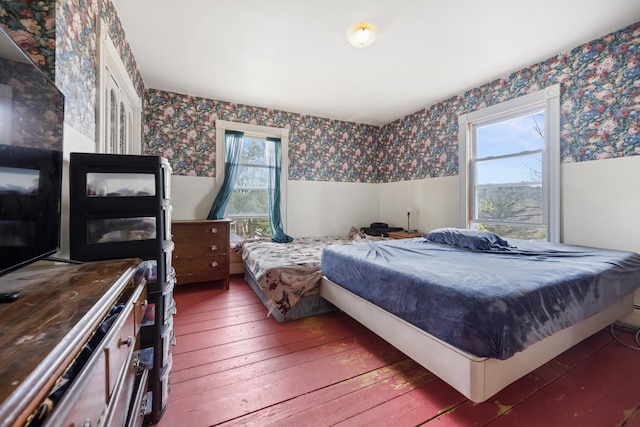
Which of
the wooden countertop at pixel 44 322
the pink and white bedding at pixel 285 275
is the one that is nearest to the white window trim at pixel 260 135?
the pink and white bedding at pixel 285 275

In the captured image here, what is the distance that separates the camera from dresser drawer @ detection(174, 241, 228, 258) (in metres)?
2.95

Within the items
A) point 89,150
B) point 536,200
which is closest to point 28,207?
point 89,150

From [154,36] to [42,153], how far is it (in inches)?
80.4

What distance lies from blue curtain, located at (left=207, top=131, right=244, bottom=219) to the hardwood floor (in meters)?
1.84

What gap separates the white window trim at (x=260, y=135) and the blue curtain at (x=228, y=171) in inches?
2.3

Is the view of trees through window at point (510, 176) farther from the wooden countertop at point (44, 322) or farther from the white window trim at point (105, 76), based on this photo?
the white window trim at point (105, 76)

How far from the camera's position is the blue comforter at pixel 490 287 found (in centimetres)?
116

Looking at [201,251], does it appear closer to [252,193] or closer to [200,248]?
[200,248]

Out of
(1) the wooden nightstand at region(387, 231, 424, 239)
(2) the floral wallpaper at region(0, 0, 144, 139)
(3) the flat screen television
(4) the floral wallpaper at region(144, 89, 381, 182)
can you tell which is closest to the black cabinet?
(3) the flat screen television

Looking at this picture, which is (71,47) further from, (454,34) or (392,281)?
(454,34)

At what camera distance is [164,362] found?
129cm

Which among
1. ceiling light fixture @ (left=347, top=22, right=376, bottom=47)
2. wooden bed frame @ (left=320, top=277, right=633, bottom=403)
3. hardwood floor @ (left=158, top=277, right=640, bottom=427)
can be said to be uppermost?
ceiling light fixture @ (left=347, top=22, right=376, bottom=47)

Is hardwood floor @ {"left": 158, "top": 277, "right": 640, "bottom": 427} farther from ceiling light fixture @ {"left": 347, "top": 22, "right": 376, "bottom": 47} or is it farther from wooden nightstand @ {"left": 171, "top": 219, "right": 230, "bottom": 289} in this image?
ceiling light fixture @ {"left": 347, "top": 22, "right": 376, "bottom": 47}

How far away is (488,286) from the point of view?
4.17 ft
